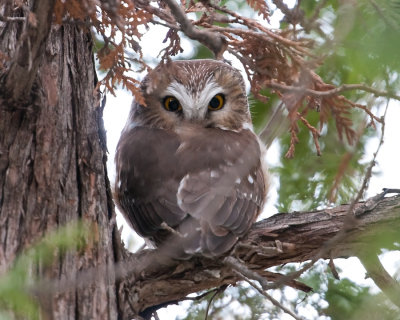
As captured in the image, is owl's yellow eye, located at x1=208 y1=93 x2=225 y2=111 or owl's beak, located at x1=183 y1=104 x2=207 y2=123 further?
owl's yellow eye, located at x1=208 y1=93 x2=225 y2=111

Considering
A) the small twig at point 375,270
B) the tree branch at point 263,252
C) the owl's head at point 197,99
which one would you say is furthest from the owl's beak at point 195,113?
the small twig at point 375,270

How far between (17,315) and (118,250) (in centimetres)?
104

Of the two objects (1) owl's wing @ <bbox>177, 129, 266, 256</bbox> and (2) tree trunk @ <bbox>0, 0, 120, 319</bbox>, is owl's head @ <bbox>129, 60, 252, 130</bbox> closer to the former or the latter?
(1) owl's wing @ <bbox>177, 129, 266, 256</bbox>

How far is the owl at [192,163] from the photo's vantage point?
3.27m

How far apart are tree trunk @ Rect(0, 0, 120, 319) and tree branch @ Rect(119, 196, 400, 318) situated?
0.18 metres

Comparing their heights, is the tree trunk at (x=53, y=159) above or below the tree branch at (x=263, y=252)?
above

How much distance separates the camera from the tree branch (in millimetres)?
3137

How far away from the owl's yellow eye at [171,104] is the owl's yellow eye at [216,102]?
0.72ft

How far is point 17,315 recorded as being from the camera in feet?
7.04

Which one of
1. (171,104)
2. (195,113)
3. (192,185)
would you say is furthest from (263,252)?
(171,104)

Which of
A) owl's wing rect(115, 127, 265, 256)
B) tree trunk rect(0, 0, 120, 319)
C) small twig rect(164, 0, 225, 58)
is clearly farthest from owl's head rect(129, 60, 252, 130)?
small twig rect(164, 0, 225, 58)

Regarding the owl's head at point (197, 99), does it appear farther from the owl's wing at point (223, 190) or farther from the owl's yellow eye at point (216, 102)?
the owl's wing at point (223, 190)

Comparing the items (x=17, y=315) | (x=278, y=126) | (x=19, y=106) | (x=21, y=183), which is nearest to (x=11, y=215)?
(x=21, y=183)

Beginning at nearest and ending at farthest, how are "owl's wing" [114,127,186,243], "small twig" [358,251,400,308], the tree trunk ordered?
the tree trunk < "small twig" [358,251,400,308] < "owl's wing" [114,127,186,243]
